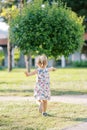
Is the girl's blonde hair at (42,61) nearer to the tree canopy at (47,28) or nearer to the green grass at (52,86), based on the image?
the green grass at (52,86)

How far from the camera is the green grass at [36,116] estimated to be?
9680 mm

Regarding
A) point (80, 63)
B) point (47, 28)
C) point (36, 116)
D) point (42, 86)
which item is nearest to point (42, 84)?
point (42, 86)

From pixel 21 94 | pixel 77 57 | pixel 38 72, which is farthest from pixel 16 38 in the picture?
pixel 77 57

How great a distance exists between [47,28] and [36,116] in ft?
48.4

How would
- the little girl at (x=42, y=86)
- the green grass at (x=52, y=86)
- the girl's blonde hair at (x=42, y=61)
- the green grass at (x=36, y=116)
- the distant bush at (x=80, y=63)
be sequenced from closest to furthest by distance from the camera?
the green grass at (x=36, y=116)
the girl's blonde hair at (x=42, y=61)
the little girl at (x=42, y=86)
the green grass at (x=52, y=86)
the distant bush at (x=80, y=63)

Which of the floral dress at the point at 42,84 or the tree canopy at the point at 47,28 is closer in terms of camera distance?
the floral dress at the point at 42,84

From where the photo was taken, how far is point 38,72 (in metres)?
11.4

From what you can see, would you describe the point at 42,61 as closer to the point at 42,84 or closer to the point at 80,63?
the point at 42,84

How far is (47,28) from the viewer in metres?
25.3

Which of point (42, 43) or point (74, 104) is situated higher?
point (42, 43)

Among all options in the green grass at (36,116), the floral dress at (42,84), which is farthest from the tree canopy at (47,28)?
A: the floral dress at (42,84)

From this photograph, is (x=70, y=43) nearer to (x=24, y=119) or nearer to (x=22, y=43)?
(x=22, y=43)

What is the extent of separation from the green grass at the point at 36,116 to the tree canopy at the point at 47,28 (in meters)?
11.7

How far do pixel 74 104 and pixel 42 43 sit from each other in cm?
1353
